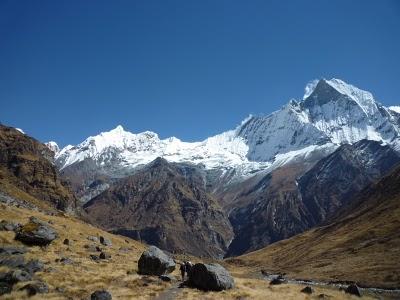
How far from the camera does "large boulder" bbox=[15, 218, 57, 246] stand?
54.5 m

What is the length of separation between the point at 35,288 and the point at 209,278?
17.3m

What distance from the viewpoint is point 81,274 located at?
4659 cm

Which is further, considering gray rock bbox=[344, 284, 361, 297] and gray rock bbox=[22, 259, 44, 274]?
gray rock bbox=[344, 284, 361, 297]

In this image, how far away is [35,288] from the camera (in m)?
38.3

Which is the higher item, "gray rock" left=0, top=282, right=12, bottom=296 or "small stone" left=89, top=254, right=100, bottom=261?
"small stone" left=89, top=254, right=100, bottom=261

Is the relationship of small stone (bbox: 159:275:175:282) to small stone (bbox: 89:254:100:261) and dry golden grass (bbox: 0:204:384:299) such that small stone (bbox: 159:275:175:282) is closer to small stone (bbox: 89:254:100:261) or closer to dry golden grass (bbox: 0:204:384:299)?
dry golden grass (bbox: 0:204:384:299)

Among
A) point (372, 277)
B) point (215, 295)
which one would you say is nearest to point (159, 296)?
point (215, 295)

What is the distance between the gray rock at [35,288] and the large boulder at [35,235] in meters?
16.2

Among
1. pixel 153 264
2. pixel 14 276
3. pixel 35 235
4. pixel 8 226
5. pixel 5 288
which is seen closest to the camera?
pixel 5 288

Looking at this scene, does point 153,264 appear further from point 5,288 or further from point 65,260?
point 5,288

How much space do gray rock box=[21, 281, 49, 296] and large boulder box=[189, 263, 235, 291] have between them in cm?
1559

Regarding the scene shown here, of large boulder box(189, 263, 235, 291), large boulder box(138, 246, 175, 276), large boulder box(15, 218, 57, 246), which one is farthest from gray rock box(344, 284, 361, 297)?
large boulder box(15, 218, 57, 246)

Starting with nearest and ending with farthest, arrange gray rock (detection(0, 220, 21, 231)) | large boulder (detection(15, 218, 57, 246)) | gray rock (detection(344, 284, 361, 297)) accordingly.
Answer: gray rock (detection(344, 284, 361, 297)) → large boulder (detection(15, 218, 57, 246)) → gray rock (detection(0, 220, 21, 231))

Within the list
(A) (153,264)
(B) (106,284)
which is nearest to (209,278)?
(A) (153,264)
